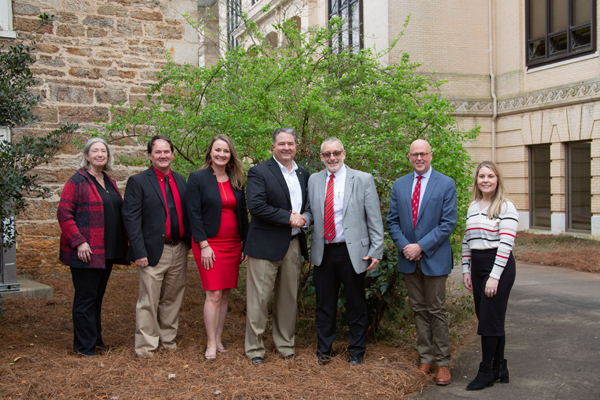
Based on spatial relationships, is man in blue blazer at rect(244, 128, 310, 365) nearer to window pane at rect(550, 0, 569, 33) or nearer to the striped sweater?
the striped sweater

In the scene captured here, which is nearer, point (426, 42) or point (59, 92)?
point (59, 92)

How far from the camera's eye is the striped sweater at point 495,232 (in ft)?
13.3

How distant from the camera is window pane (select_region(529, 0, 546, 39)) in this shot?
1589cm

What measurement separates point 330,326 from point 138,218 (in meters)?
1.97

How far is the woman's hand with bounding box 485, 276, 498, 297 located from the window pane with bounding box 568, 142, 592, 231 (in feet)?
41.8

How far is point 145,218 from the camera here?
470 cm

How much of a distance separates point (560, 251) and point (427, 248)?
30.0ft

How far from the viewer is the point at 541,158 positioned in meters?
16.5

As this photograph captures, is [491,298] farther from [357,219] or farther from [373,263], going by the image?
[357,219]

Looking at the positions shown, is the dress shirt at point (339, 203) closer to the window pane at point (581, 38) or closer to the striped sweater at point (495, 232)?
the striped sweater at point (495, 232)

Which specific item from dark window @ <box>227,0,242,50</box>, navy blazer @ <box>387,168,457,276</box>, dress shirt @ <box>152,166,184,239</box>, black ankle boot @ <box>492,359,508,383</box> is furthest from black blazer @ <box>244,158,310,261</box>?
dark window @ <box>227,0,242,50</box>

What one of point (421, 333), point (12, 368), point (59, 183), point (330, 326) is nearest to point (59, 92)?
point (59, 183)

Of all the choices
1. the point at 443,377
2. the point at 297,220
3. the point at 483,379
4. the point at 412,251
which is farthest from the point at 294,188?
the point at 483,379

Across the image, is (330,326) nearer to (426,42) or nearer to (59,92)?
(59,92)
